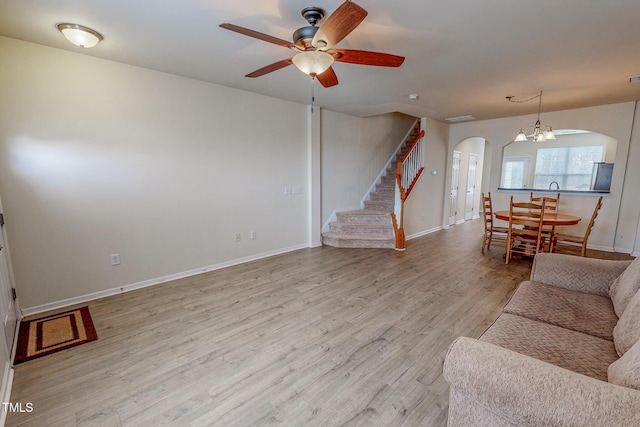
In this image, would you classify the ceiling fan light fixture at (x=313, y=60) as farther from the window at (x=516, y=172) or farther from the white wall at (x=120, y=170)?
the window at (x=516, y=172)

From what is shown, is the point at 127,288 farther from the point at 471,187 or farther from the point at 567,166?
the point at 567,166

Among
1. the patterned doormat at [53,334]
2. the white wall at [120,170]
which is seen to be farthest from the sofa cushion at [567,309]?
the white wall at [120,170]

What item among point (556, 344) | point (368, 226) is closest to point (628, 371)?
point (556, 344)

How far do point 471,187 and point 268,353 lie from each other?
8420mm

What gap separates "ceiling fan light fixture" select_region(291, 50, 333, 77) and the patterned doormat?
2.84 m

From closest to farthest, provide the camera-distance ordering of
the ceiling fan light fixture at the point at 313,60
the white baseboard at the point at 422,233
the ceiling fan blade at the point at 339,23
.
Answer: the ceiling fan blade at the point at 339,23 < the ceiling fan light fixture at the point at 313,60 < the white baseboard at the point at 422,233

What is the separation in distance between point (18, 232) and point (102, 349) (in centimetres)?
153

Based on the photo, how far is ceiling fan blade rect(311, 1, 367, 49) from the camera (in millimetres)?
1526

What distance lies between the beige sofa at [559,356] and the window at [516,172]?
7.56 meters

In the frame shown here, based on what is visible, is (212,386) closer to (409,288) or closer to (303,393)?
(303,393)

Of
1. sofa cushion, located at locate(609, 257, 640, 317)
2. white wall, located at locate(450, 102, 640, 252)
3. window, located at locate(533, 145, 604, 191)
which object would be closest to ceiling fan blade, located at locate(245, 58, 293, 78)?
sofa cushion, located at locate(609, 257, 640, 317)

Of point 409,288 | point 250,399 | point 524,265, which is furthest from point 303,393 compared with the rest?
point 524,265

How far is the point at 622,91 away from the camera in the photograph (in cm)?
405

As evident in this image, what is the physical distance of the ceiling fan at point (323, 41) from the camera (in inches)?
65.4
